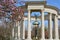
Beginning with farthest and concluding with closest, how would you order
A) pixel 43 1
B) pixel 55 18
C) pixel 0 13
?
pixel 55 18, pixel 43 1, pixel 0 13

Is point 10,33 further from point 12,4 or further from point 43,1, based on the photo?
point 12,4

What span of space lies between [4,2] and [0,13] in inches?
49.7

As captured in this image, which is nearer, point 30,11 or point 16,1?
point 16,1

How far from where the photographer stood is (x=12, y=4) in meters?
21.2

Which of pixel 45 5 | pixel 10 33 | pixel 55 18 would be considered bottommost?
pixel 10 33

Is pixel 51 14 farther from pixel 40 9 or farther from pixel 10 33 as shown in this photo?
pixel 10 33

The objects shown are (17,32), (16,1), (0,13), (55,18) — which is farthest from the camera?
(55,18)

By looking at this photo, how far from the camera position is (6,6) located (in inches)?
809

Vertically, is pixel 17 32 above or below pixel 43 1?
below

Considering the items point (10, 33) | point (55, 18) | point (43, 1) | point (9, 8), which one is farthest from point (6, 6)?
point (55, 18)

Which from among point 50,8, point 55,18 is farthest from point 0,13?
point 55,18

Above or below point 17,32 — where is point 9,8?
above

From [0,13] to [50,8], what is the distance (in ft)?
87.9

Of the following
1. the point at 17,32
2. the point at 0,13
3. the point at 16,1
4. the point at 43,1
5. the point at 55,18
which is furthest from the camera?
the point at 55,18
